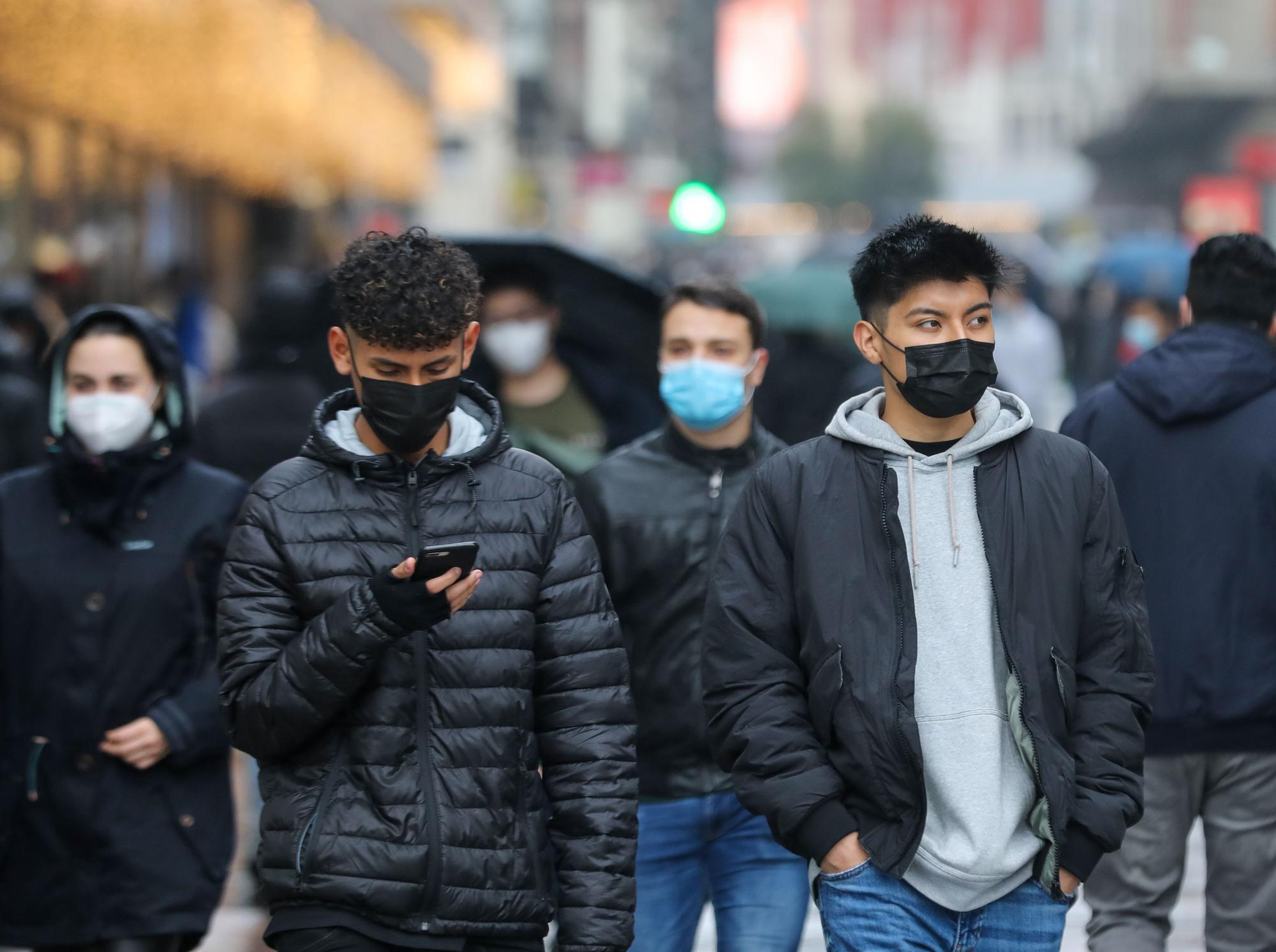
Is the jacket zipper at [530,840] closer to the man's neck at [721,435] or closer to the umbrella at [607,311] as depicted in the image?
the man's neck at [721,435]

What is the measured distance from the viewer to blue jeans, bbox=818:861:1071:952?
3.54 metres

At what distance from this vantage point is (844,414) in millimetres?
3785

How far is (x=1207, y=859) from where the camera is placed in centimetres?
485


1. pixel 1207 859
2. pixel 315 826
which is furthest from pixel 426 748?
pixel 1207 859

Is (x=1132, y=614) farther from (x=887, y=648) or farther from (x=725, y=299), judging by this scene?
(x=725, y=299)

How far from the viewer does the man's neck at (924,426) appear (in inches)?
147

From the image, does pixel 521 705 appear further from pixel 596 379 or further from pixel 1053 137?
pixel 1053 137

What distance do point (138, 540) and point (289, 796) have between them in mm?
1382

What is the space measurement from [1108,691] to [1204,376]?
4.68 ft

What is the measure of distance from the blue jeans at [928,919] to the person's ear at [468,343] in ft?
3.88

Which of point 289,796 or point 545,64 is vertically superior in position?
point 545,64

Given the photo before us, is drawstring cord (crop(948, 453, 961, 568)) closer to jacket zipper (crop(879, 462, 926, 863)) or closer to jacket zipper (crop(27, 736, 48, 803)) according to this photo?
jacket zipper (crop(879, 462, 926, 863))

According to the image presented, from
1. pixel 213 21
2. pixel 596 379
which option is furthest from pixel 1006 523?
pixel 213 21

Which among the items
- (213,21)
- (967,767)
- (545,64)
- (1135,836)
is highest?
(545,64)
